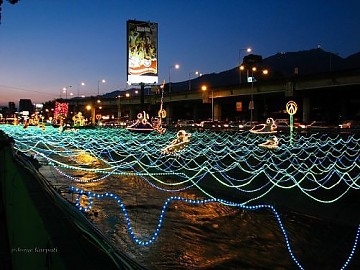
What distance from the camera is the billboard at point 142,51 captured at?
52.9m

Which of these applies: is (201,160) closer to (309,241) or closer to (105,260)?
(309,241)

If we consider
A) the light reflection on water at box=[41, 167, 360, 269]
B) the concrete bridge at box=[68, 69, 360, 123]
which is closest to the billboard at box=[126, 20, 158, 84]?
the concrete bridge at box=[68, 69, 360, 123]

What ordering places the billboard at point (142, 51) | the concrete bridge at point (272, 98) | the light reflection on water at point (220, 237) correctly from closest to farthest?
A: the light reflection on water at point (220, 237) < the billboard at point (142, 51) < the concrete bridge at point (272, 98)

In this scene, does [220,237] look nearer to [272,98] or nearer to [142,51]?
[142,51]

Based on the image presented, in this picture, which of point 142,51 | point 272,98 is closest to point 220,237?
point 142,51

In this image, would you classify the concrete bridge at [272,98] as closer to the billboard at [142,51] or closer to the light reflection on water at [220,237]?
the billboard at [142,51]

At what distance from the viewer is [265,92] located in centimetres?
6712

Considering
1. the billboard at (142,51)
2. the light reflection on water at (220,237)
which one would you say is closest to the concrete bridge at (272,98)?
the billboard at (142,51)

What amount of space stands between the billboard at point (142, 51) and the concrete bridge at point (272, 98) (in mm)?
9069

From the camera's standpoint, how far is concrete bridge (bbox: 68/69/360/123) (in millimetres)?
57438

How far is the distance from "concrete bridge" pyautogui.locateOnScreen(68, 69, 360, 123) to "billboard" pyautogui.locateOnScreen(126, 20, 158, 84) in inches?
357

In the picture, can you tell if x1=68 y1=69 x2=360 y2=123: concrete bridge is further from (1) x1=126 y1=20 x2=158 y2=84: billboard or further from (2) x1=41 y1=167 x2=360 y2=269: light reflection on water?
(2) x1=41 y1=167 x2=360 y2=269: light reflection on water

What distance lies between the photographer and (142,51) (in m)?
54.1

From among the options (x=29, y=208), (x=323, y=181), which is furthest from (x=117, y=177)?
(x=29, y=208)
